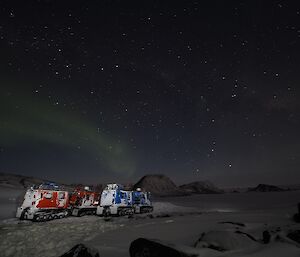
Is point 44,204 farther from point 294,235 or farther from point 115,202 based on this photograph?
point 294,235

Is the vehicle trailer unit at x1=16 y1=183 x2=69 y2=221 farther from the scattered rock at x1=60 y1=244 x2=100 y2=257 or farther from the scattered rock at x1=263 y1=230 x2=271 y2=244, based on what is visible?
the scattered rock at x1=263 y1=230 x2=271 y2=244

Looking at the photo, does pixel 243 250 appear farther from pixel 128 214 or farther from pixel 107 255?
pixel 128 214

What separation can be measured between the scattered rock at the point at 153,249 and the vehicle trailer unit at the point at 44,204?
57.2 ft

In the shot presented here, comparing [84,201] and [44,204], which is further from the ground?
[84,201]

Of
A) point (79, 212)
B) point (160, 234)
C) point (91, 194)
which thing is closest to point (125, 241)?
point (160, 234)

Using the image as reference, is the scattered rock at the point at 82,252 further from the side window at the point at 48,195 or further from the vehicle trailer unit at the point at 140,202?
Result: the vehicle trailer unit at the point at 140,202

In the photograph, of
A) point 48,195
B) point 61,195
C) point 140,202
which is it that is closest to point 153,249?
point 48,195

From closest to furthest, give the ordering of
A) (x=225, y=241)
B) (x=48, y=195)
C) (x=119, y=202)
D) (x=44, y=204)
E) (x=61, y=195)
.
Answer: (x=225, y=241), (x=44, y=204), (x=48, y=195), (x=61, y=195), (x=119, y=202)

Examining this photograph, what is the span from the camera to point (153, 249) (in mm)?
5797

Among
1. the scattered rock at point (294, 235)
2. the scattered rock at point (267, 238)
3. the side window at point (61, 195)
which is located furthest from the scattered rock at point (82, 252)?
the side window at point (61, 195)

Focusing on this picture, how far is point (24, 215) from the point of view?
69.8 ft

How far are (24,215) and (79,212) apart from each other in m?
5.33

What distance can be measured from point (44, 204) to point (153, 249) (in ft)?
62.6

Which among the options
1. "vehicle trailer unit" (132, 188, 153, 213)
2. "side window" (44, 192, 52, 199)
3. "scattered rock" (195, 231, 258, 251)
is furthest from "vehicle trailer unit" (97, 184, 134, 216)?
"scattered rock" (195, 231, 258, 251)
